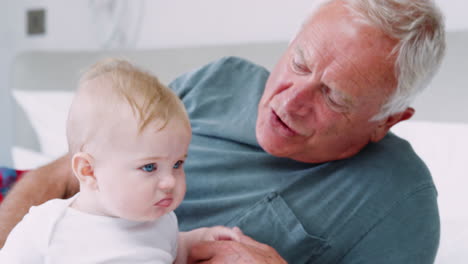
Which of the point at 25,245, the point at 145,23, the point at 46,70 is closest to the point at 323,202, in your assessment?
the point at 25,245

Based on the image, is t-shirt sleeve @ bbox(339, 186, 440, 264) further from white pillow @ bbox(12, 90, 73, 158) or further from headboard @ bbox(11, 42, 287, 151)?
white pillow @ bbox(12, 90, 73, 158)

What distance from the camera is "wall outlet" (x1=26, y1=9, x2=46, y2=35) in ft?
9.29

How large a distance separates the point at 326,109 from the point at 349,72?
0.35 feet

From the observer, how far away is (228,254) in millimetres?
981

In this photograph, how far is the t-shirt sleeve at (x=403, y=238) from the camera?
1098 millimetres

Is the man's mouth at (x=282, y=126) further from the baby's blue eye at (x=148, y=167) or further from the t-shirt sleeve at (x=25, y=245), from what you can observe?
the t-shirt sleeve at (x=25, y=245)

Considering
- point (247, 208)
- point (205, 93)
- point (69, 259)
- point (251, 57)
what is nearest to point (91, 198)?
point (69, 259)

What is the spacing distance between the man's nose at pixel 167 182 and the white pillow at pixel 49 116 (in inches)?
70.0

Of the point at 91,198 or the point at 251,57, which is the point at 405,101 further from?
the point at 251,57

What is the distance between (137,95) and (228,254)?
39 cm

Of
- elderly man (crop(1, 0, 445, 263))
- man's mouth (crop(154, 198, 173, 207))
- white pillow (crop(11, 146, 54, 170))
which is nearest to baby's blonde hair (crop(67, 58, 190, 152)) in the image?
man's mouth (crop(154, 198, 173, 207))

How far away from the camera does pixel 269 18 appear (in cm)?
201

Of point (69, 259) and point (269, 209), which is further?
point (269, 209)

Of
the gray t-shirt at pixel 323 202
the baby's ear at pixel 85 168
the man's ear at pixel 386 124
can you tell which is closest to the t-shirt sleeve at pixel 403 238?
the gray t-shirt at pixel 323 202
